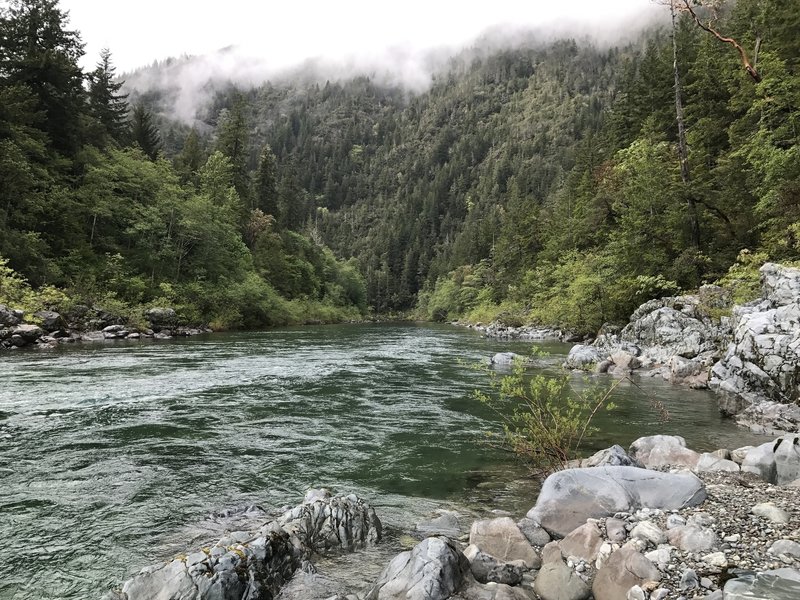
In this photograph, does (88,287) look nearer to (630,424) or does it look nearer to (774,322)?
(630,424)

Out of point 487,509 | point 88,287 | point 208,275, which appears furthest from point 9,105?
point 487,509

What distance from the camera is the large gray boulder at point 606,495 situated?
20.5ft

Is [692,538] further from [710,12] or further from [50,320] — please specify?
[50,320]

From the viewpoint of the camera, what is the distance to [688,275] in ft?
83.7

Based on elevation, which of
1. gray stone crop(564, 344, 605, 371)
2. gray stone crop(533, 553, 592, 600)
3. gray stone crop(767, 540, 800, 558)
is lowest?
gray stone crop(564, 344, 605, 371)

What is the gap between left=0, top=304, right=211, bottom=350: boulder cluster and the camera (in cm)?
2394

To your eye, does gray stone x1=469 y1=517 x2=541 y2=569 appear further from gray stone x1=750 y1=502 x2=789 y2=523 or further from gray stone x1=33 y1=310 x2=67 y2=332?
gray stone x1=33 y1=310 x2=67 y2=332

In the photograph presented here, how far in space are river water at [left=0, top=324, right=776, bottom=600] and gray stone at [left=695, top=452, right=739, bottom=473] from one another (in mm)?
2644

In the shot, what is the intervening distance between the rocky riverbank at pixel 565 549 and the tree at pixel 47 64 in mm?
42597

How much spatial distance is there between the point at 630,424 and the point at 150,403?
40.1ft

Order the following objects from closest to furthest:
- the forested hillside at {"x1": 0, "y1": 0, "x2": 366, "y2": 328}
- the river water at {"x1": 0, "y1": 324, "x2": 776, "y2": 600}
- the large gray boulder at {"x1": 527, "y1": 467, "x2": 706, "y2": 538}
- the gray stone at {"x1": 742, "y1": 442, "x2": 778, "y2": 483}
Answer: the river water at {"x1": 0, "y1": 324, "x2": 776, "y2": 600} → the large gray boulder at {"x1": 527, "y1": 467, "x2": 706, "y2": 538} → the gray stone at {"x1": 742, "y1": 442, "x2": 778, "y2": 483} → the forested hillside at {"x1": 0, "y1": 0, "x2": 366, "y2": 328}

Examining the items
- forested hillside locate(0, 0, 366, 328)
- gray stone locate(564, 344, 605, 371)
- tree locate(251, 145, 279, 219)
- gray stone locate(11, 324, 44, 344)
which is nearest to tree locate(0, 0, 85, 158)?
forested hillside locate(0, 0, 366, 328)

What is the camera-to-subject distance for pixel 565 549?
5.65 meters

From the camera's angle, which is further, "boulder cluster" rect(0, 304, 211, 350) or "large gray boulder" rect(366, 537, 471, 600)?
"boulder cluster" rect(0, 304, 211, 350)
